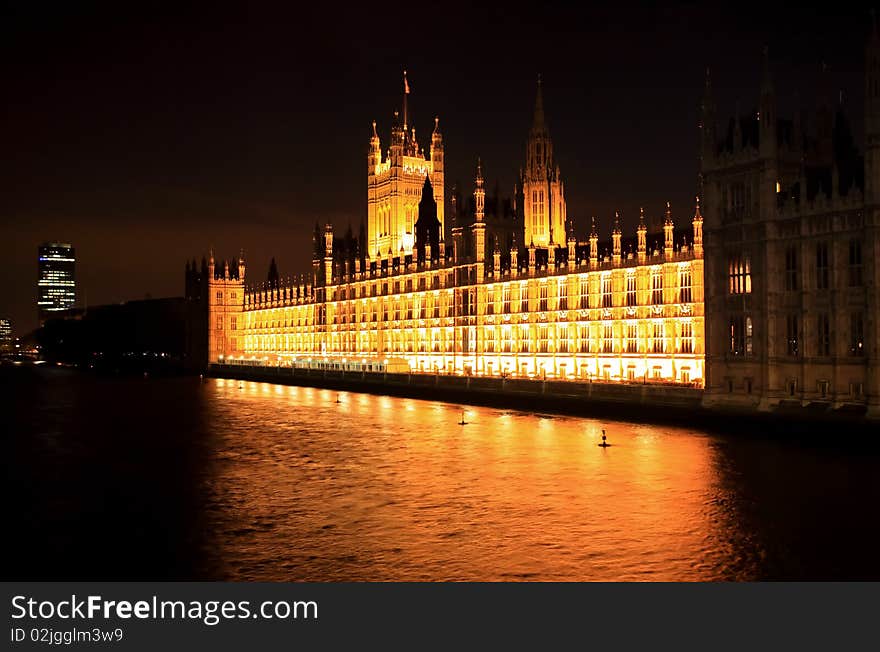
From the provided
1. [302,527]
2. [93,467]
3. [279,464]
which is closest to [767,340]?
[279,464]

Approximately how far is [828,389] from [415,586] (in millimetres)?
36966

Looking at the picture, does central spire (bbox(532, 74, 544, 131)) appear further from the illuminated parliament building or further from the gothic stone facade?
the gothic stone facade

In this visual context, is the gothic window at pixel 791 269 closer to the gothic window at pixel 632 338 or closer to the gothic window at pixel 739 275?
the gothic window at pixel 739 275

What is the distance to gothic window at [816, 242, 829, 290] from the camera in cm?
4916

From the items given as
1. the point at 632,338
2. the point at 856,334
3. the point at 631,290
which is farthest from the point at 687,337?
the point at 856,334

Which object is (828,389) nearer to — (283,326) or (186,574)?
(186,574)

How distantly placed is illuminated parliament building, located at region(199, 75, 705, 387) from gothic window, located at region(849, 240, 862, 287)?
16916 mm

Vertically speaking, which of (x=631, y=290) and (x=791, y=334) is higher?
(x=631, y=290)

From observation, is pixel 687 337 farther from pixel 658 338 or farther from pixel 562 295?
pixel 562 295

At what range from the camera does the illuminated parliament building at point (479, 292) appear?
75.7 metres

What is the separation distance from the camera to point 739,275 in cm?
5431

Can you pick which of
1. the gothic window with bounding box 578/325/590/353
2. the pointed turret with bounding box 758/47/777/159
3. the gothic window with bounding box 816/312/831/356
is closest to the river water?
the gothic window with bounding box 816/312/831/356

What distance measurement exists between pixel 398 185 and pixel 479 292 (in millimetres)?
51877

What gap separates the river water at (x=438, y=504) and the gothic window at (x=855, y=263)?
34.9 ft
